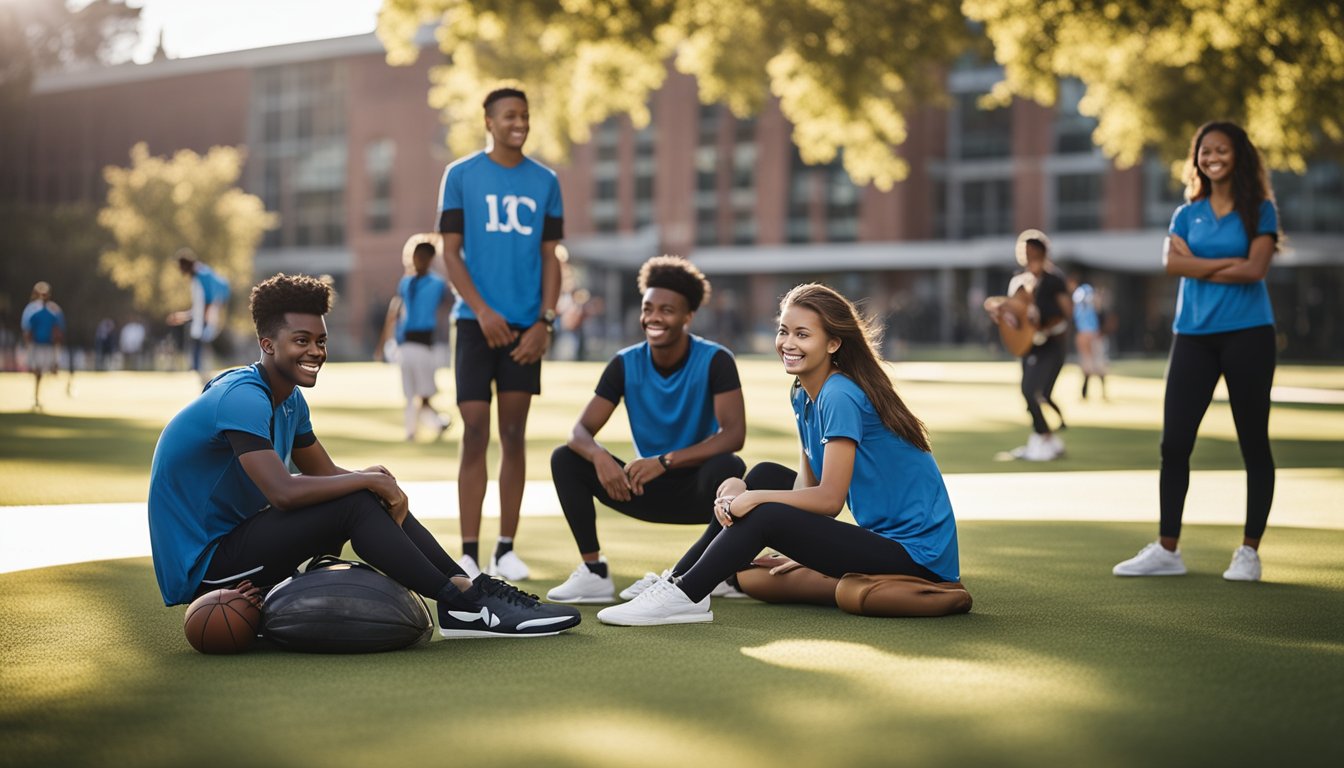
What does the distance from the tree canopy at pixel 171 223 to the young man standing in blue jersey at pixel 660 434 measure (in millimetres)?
51268

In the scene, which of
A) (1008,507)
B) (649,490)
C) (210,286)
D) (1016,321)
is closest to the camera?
(649,490)

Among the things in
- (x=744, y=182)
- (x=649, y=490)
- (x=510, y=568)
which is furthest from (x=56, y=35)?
(x=649, y=490)

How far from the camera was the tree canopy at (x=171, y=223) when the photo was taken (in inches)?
2212

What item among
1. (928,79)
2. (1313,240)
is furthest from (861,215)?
(928,79)

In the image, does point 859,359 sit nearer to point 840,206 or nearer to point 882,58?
point 882,58

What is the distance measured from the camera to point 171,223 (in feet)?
188

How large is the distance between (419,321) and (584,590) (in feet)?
30.2

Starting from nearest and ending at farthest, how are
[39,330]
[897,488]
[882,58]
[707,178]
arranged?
1. [897,488]
2. [39,330]
3. [882,58]
4. [707,178]

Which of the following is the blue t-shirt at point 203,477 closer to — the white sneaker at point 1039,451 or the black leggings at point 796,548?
the black leggings at point 796,548

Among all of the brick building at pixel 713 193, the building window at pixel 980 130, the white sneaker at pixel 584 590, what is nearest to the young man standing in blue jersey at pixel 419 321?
the white sneaker at pixel 584 590

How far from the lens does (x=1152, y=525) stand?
9484mm

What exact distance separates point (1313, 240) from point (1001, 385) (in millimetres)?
30844

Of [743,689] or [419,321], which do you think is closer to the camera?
[743,689]

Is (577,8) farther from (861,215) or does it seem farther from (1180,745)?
(861,215)
